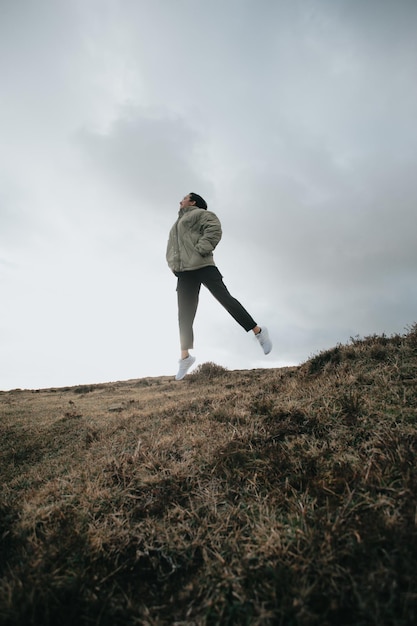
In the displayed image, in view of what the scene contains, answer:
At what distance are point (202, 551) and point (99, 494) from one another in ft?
3.79

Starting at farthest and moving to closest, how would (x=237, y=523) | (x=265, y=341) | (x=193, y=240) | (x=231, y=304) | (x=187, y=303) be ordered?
1. (x=187, y=303)
2. (x=193, y=240)
3. (x=265, y=341)
4. (x=231, y=304)
5. (x=237, y=523)

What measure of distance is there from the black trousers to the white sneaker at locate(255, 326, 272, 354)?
28cm

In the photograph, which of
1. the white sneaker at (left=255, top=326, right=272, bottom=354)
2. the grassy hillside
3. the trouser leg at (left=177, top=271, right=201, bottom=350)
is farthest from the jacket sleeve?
the grassy hillside

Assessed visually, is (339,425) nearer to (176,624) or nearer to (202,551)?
(202,551)

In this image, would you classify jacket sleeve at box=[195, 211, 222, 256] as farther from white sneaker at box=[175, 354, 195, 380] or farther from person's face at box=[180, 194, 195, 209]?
white sneaker at box=[175, 354, 195, 380]

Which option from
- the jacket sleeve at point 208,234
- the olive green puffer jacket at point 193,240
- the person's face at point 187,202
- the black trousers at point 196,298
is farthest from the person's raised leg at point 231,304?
the person's face at point 187,202

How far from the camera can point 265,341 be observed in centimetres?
680

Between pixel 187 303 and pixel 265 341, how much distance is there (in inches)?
76.9

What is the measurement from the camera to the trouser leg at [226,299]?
663cm

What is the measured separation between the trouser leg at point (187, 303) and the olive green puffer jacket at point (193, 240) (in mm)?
262

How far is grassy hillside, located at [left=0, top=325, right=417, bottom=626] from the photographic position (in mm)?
1643

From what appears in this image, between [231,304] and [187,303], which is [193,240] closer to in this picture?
[187,303]

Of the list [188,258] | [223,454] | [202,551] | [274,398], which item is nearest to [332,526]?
[202,551]

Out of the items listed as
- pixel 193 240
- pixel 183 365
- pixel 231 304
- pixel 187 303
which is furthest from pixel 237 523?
pixel 193 240
